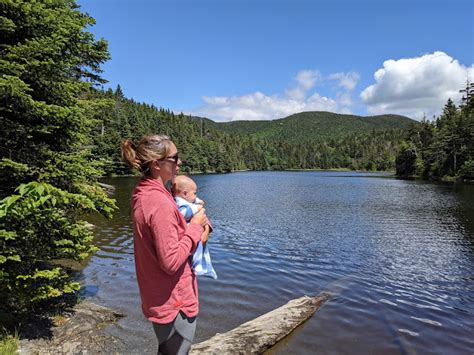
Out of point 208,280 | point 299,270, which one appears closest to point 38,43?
point 208,280

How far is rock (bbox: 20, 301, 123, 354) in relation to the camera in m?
5.82

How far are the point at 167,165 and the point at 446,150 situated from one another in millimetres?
82974

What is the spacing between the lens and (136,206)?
274 cm

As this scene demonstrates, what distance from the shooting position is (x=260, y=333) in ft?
22.9

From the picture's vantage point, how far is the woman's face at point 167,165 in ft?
9.41

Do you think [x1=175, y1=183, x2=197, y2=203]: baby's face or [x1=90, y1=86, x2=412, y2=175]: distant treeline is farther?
[x1=90, y1=86, x2=412, y2=175]: distant treeline

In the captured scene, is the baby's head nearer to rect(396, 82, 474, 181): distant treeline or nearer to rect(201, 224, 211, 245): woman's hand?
rect(201, 224, 211, 245): woman's hand

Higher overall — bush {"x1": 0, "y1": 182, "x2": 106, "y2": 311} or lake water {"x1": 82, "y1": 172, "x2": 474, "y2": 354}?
bush {"x1": 0, "y1": 182, "x2": 106, "y2": 311}

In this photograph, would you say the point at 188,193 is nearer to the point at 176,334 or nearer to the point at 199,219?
the point at 199,219

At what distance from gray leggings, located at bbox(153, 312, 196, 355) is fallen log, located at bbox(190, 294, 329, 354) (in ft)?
10.8

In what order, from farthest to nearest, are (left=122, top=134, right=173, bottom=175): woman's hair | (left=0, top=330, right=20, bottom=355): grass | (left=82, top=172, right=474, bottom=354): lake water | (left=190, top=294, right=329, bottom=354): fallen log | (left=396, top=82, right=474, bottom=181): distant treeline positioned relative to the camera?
1. (left=396, top=82, right=474, bottom=181): distant treeline
2. (left=82, top=172, right=474, bottom=354): lake water
3. (left=190, top=294, right=329, bottom=354): fallen log
4. (left=0, top=330, right=20, bottom=355): grass
5. (left=122, top=134, right=173, bottom=175): woman's hair

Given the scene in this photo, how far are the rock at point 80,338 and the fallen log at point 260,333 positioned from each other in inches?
69.6

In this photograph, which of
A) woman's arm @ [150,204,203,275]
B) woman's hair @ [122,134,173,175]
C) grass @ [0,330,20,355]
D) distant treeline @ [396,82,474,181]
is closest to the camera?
woman's arm @ [150,204,203,275]

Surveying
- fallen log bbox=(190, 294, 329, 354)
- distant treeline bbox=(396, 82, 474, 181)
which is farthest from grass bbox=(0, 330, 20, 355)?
distant treeline bbox=(396, 82, 474, 181)
